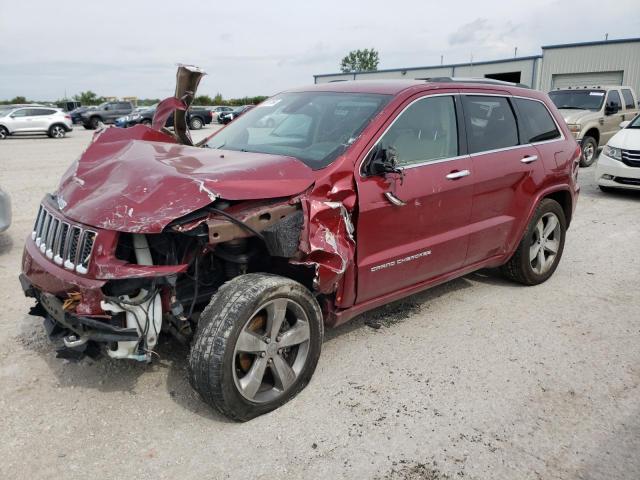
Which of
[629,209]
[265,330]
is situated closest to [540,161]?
[265,330]

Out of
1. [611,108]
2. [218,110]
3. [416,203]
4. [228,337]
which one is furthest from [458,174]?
[218,110]

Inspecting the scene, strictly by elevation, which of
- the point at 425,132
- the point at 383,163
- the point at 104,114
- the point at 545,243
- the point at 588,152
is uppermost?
the point at 425,132

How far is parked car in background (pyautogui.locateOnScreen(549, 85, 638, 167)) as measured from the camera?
41.9ft

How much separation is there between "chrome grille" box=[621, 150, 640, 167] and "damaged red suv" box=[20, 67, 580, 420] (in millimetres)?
5916

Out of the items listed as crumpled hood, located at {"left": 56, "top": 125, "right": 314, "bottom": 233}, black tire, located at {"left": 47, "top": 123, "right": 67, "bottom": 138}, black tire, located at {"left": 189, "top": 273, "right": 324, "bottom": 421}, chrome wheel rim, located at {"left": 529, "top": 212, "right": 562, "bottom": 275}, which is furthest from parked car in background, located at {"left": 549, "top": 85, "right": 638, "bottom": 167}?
black tire, located at {"left": 47, "top": 123, "right": 67, "bottom": 138}

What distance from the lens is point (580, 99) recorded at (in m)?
13.7

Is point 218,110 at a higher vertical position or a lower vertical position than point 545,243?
higher

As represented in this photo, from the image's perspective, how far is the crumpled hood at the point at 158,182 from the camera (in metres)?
2.83

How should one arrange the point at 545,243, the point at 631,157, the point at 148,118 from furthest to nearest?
the point at 148,118, the point at 631,157, the point at 545,243

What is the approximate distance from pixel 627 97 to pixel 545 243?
11.8m

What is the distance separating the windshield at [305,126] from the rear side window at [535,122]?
168 centimetres

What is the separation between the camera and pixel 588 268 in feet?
19.1

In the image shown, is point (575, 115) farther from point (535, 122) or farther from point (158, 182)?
point (158, 182)

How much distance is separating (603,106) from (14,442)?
14.2 m
